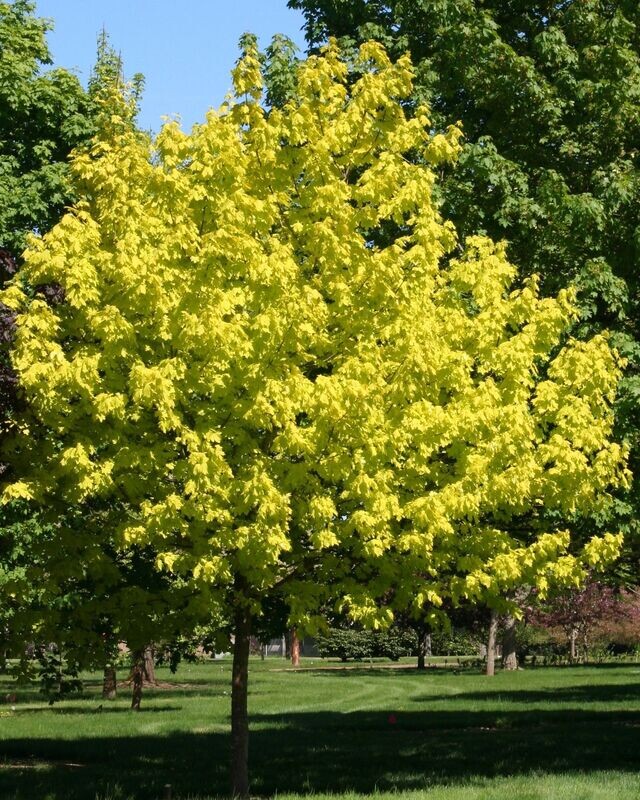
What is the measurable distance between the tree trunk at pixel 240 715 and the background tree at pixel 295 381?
4cm

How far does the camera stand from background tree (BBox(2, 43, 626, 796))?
11.3 meters

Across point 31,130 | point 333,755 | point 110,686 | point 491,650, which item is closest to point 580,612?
point 491,650

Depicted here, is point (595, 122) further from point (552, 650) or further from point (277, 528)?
point (552, 650)

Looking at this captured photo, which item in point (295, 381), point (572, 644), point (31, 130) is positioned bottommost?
point (572, 644)

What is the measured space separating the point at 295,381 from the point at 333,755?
35.2 feet

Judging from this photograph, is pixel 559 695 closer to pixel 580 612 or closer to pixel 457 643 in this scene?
pixel 580 612

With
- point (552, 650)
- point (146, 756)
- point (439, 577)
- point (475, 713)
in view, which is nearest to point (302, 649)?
point (552, 650)

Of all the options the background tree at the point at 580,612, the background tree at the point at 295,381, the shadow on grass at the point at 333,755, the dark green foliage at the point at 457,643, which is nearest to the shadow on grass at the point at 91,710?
the shadow on grass at the point at 333,755

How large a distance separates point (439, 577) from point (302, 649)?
108841 millimetres

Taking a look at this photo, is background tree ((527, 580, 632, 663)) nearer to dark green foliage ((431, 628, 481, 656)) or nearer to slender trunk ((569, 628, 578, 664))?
slender trunk ((569, 628, 578, 664))

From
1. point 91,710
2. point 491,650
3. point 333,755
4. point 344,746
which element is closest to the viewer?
point 333,755

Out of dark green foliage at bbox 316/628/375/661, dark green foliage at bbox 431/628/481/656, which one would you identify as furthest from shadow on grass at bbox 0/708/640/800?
dark green foliage at bbox 431/628/481/656

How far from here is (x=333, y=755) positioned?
19656 millimetres

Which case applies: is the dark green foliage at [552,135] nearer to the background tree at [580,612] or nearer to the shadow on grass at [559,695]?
the shadow on grass at [559,695]
